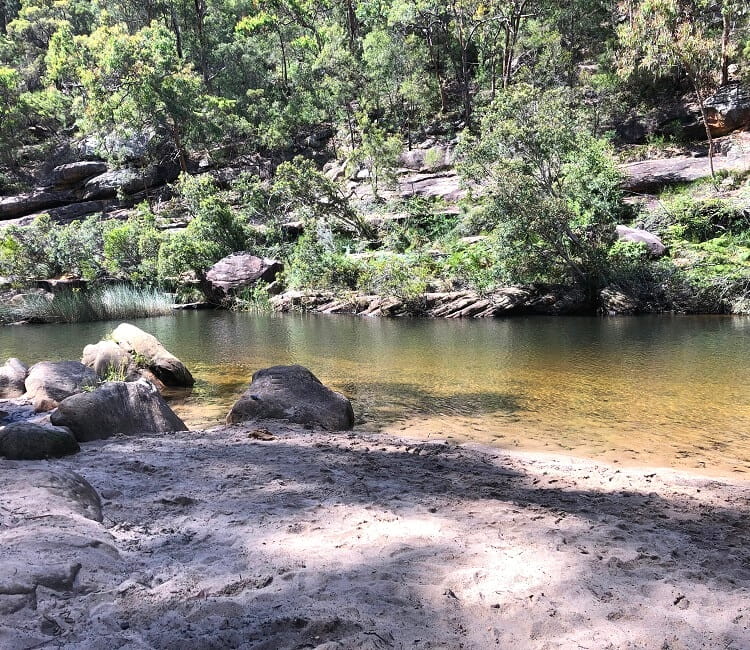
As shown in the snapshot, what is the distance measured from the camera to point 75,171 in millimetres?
41188

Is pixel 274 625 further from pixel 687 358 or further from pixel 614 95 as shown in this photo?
pixel 614 95

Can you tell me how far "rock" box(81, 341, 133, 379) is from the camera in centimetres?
893

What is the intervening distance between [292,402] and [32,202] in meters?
41.8

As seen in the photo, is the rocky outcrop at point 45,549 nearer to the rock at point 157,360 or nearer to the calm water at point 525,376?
the calm water at point 525,376

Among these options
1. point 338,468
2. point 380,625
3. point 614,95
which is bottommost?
point 338,468

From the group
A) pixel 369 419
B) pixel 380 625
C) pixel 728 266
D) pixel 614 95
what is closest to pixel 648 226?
pixel 728 266

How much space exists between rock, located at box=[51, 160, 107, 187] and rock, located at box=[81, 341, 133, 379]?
37.6 m

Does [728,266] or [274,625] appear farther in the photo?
[728,266]

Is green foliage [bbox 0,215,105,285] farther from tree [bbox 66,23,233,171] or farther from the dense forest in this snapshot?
tree [bbox 66,23,233,171]

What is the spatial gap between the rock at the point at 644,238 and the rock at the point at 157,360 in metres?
17.4

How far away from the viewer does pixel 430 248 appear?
85.9 ft

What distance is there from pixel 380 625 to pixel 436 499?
70.0 inches

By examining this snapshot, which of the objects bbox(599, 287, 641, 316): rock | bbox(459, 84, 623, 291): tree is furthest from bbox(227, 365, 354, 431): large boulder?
bbox(599, 287, 641, 316): rock

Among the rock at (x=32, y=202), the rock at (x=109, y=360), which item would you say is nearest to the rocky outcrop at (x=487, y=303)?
the rock at (x=109, y=360)
